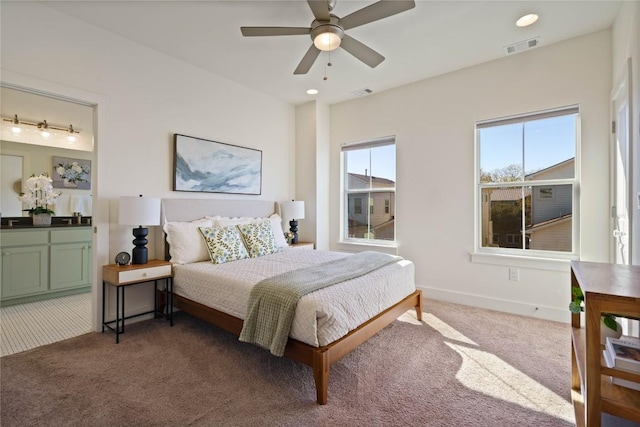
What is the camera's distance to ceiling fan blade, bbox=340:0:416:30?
196cm

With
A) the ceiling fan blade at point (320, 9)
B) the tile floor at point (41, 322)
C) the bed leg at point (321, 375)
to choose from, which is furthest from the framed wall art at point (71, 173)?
the bed leg at point (321, 375)

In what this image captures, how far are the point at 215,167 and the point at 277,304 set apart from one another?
2.44 metres

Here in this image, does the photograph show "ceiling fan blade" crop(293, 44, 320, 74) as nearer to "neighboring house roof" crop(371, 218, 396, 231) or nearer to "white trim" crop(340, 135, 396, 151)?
"white trim" crop(340, 135, 396, 151)

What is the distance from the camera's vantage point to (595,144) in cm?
285

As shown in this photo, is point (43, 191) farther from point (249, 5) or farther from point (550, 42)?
point (550, 42)

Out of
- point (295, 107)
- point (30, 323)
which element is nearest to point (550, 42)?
point (295, 107)

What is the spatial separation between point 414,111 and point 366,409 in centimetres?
358

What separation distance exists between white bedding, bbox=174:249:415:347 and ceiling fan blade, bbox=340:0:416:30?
2.00m

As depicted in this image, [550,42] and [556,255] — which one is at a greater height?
[550,42]

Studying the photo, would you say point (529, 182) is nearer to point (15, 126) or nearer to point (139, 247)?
point (139, 247)

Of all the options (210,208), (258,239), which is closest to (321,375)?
(258,239)

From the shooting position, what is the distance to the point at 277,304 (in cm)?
198

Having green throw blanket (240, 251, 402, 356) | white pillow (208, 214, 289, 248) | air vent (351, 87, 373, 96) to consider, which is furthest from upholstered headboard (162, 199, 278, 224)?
air vent (351, 87, 373, 96)

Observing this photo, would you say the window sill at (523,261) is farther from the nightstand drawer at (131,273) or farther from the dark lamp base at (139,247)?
the dark lamp base at (139,247)
